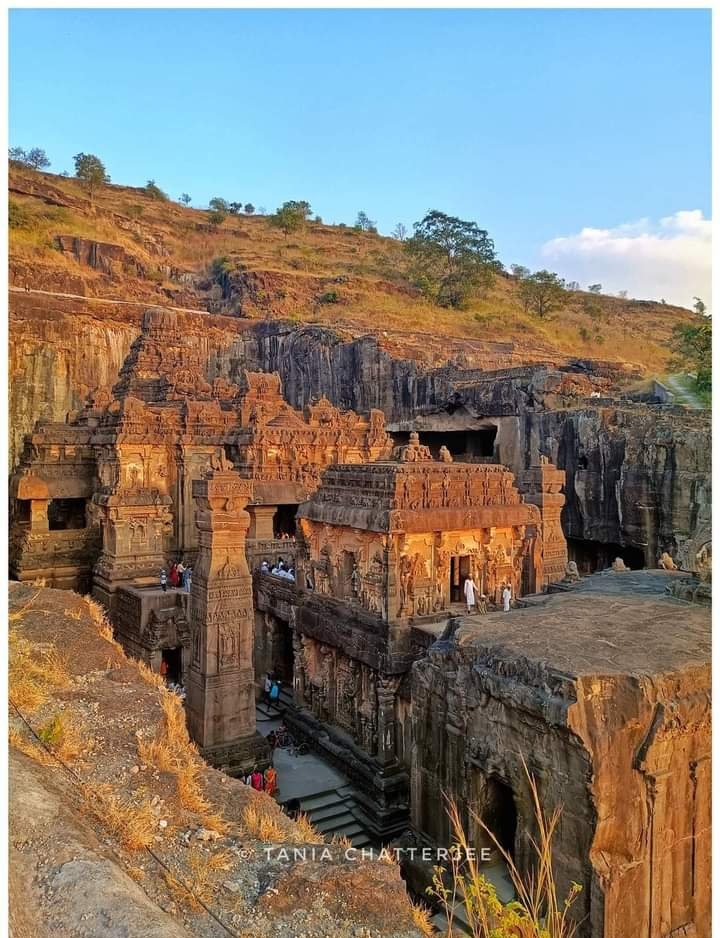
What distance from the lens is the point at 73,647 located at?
31.4 ft

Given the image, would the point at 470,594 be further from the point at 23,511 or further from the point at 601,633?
the point at 23,511

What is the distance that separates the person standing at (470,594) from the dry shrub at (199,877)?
9671 mm

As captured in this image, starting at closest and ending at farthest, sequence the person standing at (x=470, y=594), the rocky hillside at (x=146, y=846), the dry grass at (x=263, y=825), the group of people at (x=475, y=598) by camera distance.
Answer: the rocky hillside at (x=146, y=846), the dry grass at (x=263, y=825), the group of people at (x=475, y=598), the person standing at (x=470, y=594)

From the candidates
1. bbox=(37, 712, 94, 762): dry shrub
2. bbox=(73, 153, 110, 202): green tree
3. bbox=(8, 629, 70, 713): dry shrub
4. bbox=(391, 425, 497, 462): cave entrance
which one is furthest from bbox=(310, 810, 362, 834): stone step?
bbox=(73, 153, 110, 202): green tree

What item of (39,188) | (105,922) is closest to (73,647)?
(105,922)

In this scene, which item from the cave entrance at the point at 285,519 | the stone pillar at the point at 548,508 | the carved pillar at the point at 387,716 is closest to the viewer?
the carved pillar at the point at 387,716

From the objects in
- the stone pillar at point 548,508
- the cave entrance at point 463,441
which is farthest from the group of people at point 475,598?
the cave entrance at point 463,441

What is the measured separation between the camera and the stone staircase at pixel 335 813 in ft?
39.5

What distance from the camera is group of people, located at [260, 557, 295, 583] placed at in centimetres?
1828

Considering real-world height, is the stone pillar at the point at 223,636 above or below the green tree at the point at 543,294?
below

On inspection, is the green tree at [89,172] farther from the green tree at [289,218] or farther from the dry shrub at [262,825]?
the dry shrub at [262,825]

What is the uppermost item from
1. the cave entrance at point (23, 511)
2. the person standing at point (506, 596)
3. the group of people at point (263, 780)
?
the cave entrance at point (23, 511)

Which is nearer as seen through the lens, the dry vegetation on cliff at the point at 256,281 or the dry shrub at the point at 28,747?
the dry shrub at the point at 28,747

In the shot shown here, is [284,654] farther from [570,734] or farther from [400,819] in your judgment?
[570,734]
